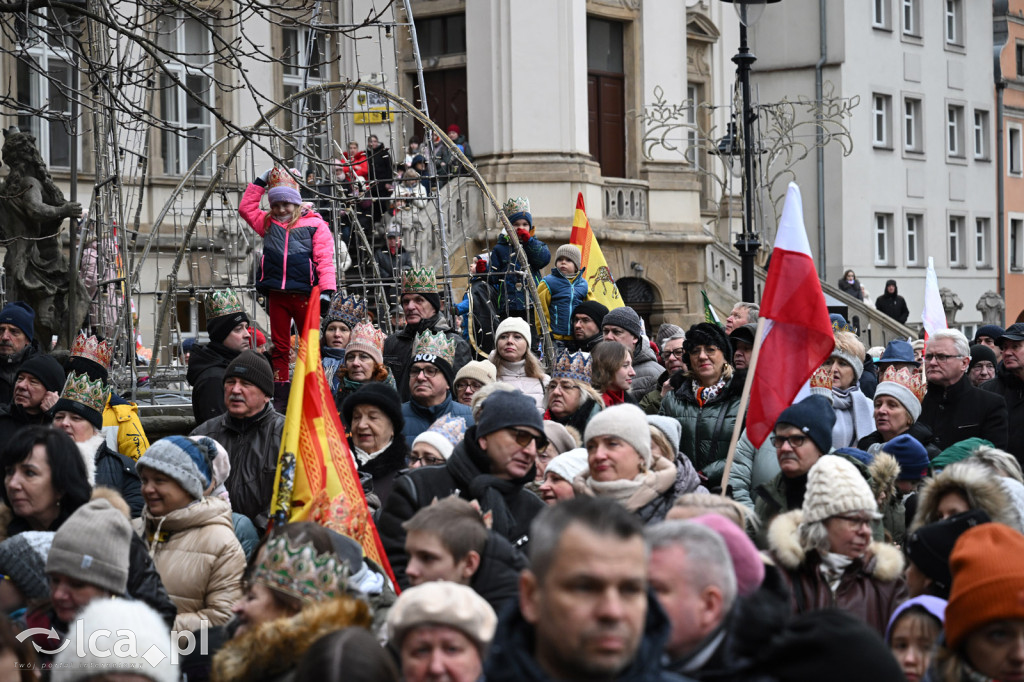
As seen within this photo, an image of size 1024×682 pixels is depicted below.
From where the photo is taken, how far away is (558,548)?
352cm

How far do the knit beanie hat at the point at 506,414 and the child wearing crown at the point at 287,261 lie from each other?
472cm

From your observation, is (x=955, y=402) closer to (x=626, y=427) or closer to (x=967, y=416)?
(x=967, y=416)

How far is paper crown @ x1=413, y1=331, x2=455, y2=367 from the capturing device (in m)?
8.83

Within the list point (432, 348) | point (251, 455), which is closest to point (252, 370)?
point (251, 455)

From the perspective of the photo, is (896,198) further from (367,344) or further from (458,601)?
(458,601)

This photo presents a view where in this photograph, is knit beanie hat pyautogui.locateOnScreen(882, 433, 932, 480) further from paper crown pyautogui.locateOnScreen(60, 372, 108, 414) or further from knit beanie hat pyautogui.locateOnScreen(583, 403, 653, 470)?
paper crown pyautogui.locateOnScreen(60, 372, 108, 414)

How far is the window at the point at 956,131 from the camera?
43125 millimetres

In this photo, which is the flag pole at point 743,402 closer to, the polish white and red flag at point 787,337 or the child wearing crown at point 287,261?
the polish white and red flag at point 787,337

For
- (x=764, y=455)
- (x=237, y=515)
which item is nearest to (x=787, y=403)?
(x=764, y=455)

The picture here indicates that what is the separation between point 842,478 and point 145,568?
2.70 meters

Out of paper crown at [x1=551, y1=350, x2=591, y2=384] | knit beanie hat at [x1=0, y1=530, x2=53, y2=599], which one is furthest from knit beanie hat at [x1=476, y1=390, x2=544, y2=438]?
paper crown at [x1=551, y1=350, x2=591, y2=384]

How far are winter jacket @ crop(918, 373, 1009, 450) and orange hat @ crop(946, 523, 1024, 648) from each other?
470 centimetres

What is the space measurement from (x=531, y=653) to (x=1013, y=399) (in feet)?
25.0

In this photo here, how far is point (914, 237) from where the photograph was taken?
136 ft
